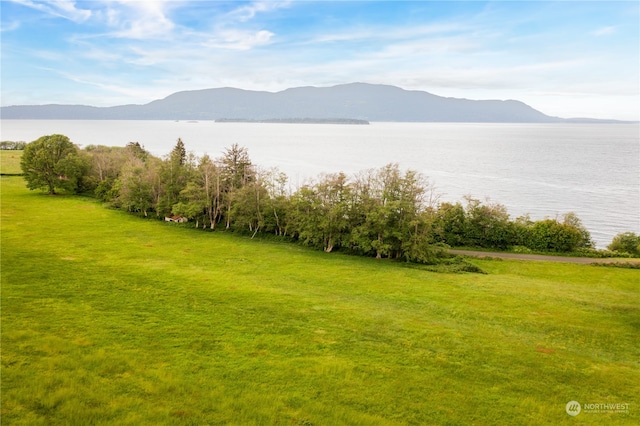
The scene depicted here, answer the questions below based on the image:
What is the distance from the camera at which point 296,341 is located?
69.1 feet

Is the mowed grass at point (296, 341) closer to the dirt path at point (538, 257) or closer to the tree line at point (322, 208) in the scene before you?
the dirt path at point (538, 257)

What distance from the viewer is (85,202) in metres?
66.1

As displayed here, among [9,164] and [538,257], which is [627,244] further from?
[9,164]

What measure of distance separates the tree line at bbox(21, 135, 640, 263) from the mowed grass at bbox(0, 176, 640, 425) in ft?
21.6

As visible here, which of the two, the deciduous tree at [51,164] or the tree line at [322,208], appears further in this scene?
the deciduous tree at [51,164]

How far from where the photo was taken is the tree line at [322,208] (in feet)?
149

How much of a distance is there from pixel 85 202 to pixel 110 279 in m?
44.3

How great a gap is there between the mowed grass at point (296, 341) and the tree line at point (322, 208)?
6574mm

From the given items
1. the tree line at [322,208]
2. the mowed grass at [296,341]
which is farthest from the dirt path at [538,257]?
the mowed grass at [296,341]

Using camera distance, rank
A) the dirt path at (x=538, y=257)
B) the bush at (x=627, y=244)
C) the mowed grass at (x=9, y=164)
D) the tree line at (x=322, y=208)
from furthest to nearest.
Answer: the mowed grass at (x=9, y=164) → the bush at (x=627, y=244) → the dirt path at (x=538, y=257) → the tree line at (x=322, y=208)

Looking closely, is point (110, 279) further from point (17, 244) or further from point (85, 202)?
point (85, 202)

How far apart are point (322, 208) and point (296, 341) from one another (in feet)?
91.9

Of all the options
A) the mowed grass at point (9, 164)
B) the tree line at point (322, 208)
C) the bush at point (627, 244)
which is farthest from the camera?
the mowed grass at point (9, 164)

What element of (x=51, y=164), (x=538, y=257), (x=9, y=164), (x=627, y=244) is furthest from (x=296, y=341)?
(x=9, y=164)
